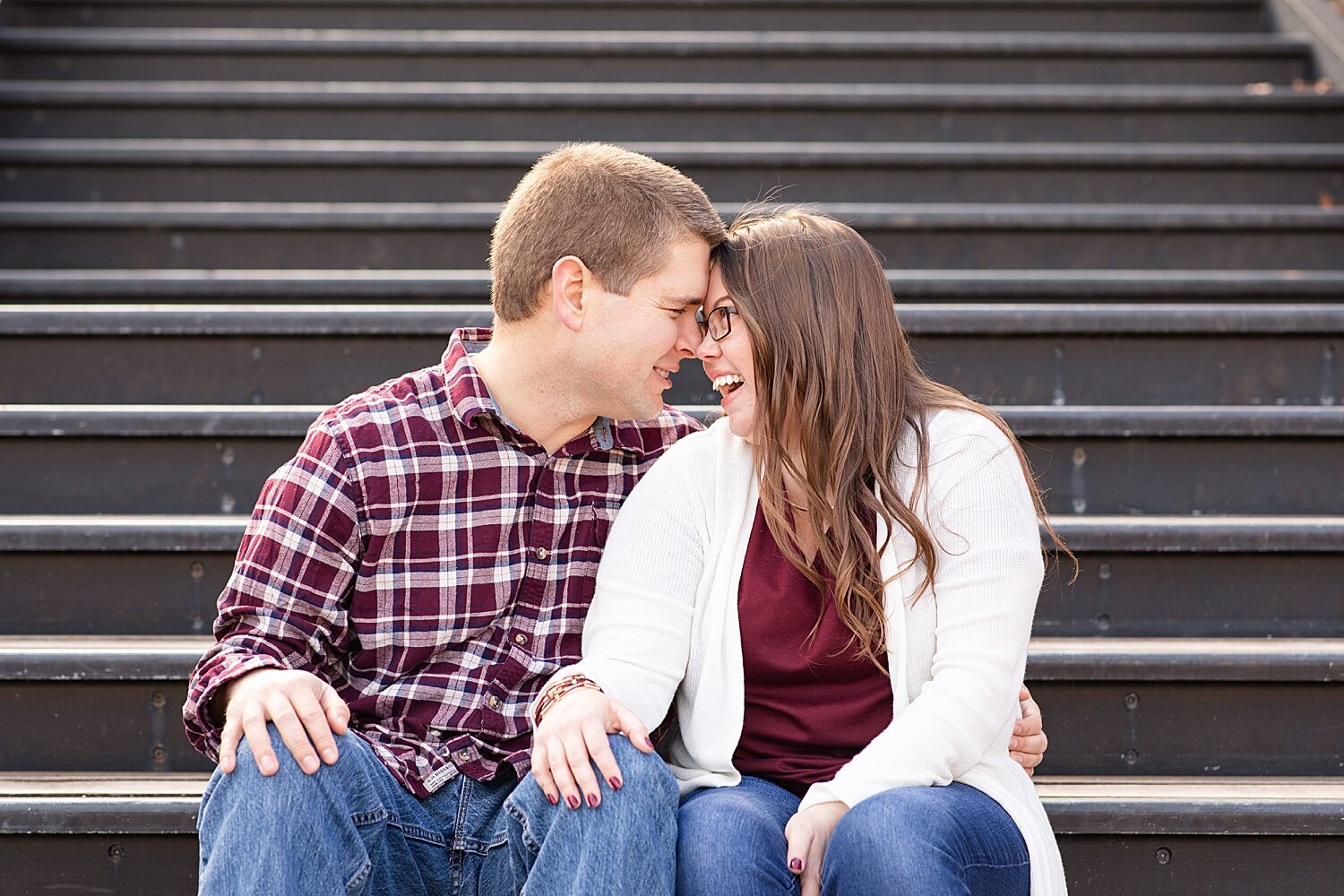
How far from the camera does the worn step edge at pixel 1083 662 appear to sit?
205 cm

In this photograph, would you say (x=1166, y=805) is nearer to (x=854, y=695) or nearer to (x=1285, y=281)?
(x=854, y=695)

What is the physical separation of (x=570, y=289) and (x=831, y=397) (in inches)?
14.2

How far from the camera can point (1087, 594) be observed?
2.28 metres

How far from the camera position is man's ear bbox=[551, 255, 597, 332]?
1.73m

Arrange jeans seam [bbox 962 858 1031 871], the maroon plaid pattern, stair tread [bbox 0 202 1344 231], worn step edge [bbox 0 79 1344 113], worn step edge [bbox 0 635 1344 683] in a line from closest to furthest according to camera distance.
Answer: jeans seam [bbox 962 858 1031 871], the maroon plaid pattern, worn step edge [bbox 0 635 1344 683], stair tread [bbox 0 202 1344 231], worn step edge [bbox 0 79 1344 113]

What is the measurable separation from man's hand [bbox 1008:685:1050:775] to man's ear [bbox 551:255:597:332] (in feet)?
2.42

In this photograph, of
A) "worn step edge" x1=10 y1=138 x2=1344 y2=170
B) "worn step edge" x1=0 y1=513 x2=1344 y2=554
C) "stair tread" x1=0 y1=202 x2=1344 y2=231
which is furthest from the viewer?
"worn step edge" x1=10 y1=138 x2=1344 y2=170

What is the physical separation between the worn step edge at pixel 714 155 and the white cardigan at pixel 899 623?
157 centimetres

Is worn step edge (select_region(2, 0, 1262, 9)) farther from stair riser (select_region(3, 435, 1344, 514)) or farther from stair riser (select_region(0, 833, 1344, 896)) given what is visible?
stair riser (select_region(0, 833, 1344, 896))

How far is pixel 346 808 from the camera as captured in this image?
1463 millimetres

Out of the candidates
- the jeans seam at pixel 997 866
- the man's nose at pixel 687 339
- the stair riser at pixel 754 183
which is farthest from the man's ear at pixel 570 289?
the stair riser at pixel 754 183

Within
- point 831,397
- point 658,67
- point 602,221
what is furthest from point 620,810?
point 658,67

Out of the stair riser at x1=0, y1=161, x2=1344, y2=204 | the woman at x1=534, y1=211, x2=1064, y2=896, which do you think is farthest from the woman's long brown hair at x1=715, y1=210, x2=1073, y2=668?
the stair riser at x1=0, y1=161, x2=1344, y2=204

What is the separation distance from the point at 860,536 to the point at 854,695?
198 mm
